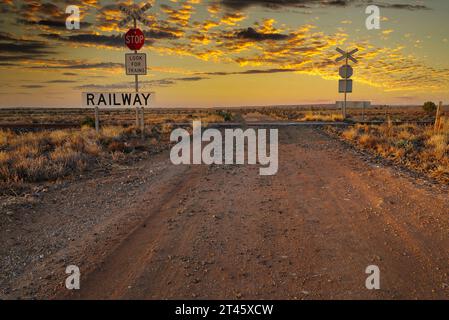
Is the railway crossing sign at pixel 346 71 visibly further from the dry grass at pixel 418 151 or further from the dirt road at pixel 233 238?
the dirt road at pixel 233 238

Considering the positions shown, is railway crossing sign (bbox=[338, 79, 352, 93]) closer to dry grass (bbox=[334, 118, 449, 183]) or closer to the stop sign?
dry grass (bbox=[334, 118, 449, 183])

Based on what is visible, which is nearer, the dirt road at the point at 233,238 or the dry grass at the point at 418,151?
the dirt road at the point at 233,238

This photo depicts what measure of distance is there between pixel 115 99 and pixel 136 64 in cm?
367

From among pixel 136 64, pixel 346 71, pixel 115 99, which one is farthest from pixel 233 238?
pixel 346 71

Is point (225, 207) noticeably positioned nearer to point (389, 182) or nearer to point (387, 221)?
point (387, 221)

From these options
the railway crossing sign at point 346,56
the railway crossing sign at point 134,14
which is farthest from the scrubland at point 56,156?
the railway crossing sign at point 346,56

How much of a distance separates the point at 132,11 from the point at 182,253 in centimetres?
1801

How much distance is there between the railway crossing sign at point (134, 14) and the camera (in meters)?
19.6

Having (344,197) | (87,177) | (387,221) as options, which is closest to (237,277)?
(387,221)

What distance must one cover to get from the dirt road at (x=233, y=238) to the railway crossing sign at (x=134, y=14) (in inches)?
540

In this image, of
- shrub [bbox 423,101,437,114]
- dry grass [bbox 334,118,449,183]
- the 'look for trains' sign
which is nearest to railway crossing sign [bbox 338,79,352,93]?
dry grass [bbox 334,118,449,183]

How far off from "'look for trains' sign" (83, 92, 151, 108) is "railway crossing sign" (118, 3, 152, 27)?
5626 mm

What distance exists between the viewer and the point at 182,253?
15.7ft

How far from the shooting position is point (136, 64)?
19.4m
